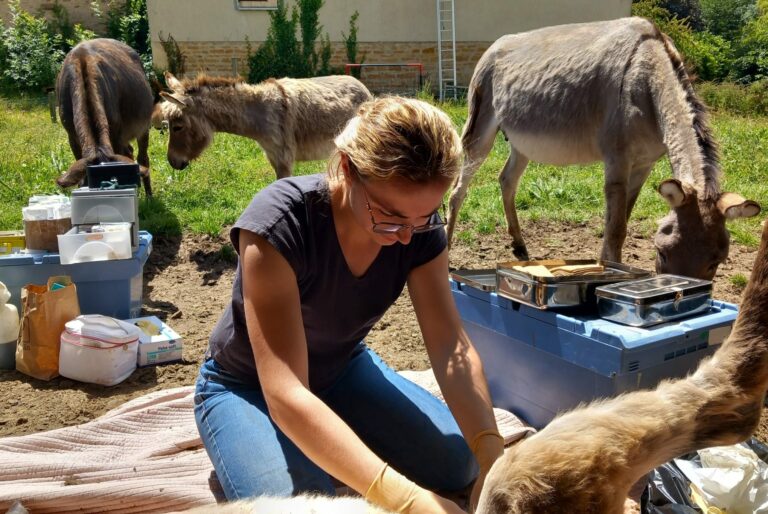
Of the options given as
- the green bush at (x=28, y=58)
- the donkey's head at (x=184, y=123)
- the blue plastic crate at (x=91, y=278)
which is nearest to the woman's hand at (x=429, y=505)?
the blue plastic crate at (x=91, y=278)

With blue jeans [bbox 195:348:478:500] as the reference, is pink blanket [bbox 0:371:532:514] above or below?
below

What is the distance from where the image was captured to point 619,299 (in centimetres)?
303

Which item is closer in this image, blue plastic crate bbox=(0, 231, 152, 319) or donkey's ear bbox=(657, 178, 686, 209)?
donkey's ear bbox=(657, 178, 686, 209)

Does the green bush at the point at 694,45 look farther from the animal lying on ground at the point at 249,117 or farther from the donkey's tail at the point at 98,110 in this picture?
the donkey's tail at the point at 98,110

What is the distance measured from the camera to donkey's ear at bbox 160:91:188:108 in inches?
284

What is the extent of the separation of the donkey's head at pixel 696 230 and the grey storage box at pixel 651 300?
851mm

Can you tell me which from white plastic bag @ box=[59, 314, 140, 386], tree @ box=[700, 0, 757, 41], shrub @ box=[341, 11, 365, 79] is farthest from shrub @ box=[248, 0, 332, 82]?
tree @ box=[700, 0, 757, 41]

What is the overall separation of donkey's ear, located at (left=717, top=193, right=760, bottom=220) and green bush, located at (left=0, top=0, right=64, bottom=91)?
1892cm

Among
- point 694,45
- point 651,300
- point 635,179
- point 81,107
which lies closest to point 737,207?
point 651,300

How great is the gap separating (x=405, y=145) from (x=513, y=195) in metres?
4.74

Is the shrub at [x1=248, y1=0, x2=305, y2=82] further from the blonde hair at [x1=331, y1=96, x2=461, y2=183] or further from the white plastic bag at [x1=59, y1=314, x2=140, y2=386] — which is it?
the blonde hair at [x1=331, y1=96, x2=461, y2=183]

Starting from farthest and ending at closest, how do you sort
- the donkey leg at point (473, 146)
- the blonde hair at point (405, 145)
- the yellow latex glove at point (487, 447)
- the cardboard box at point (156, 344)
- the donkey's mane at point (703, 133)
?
1. the donkey leg at point (473, 146)
2. the cardboard box at point (156, 344)
3. the donkey's mane at point (703, 133)
4. the yellow latex glove at point (487, 447)
5. the blonde hair at point (405, 145)

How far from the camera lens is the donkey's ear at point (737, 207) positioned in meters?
3.94

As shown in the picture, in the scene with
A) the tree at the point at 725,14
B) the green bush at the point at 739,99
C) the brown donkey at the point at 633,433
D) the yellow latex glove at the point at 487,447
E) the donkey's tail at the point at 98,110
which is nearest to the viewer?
the brown donkey at the point at 633,433
